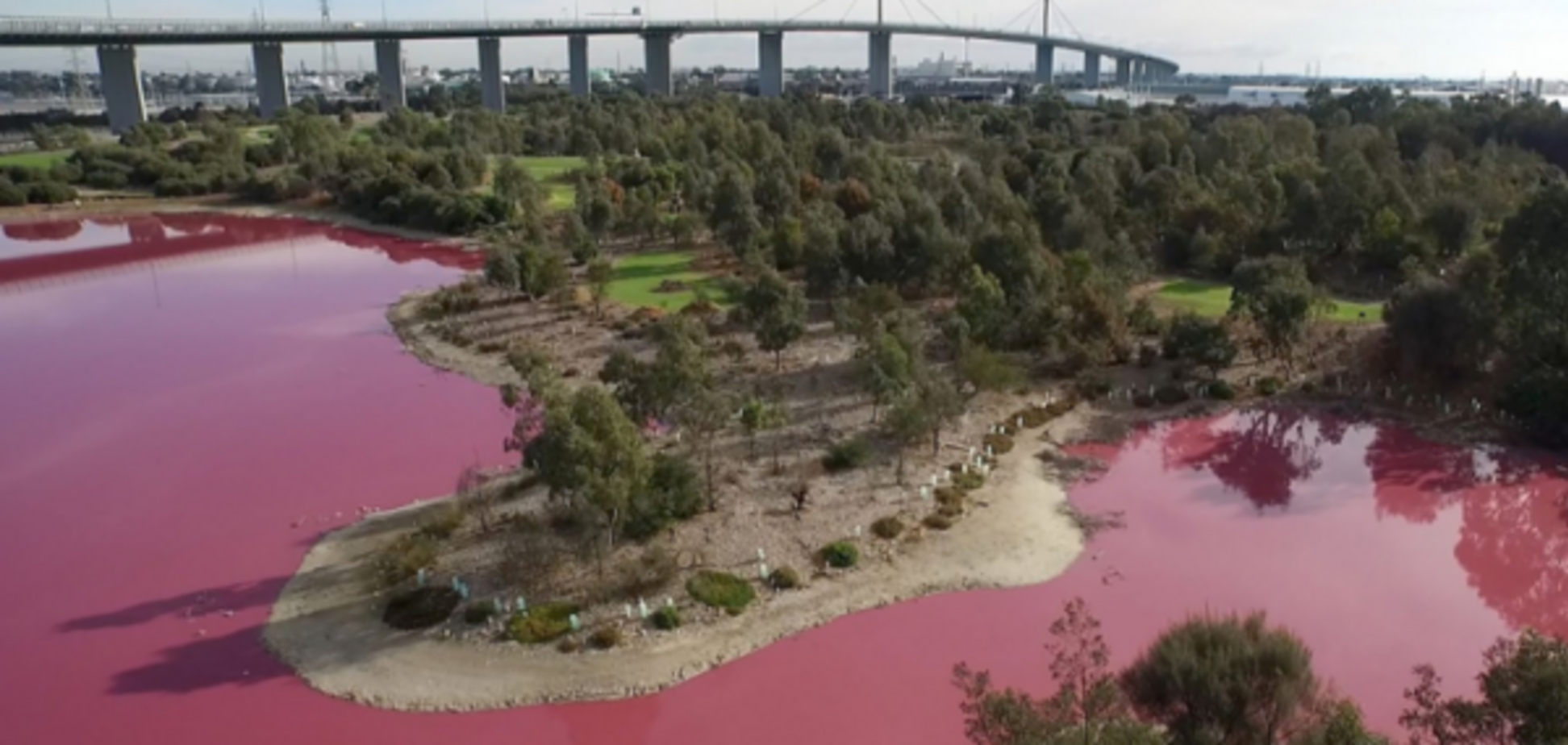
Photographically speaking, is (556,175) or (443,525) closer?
(443,525)

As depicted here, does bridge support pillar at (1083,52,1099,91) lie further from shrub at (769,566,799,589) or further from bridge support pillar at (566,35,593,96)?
shrub at (769,566,799,589)

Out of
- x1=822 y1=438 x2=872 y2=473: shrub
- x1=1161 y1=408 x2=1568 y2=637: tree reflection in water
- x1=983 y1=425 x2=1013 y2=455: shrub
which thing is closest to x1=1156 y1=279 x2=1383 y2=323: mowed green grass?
x1=1161 y1=408 x2=1568 y2=637: tree reflection in water

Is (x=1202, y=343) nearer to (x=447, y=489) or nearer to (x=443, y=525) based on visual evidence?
(x=447, y=489)

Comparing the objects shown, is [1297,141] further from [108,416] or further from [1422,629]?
[108,416]

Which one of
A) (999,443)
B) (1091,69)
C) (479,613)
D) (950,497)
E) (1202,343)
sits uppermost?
(1091,69)

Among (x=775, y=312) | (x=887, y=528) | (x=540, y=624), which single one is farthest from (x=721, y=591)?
(x=775, y=312)

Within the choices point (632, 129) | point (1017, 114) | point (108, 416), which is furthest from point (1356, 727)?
point (1017, 114)
